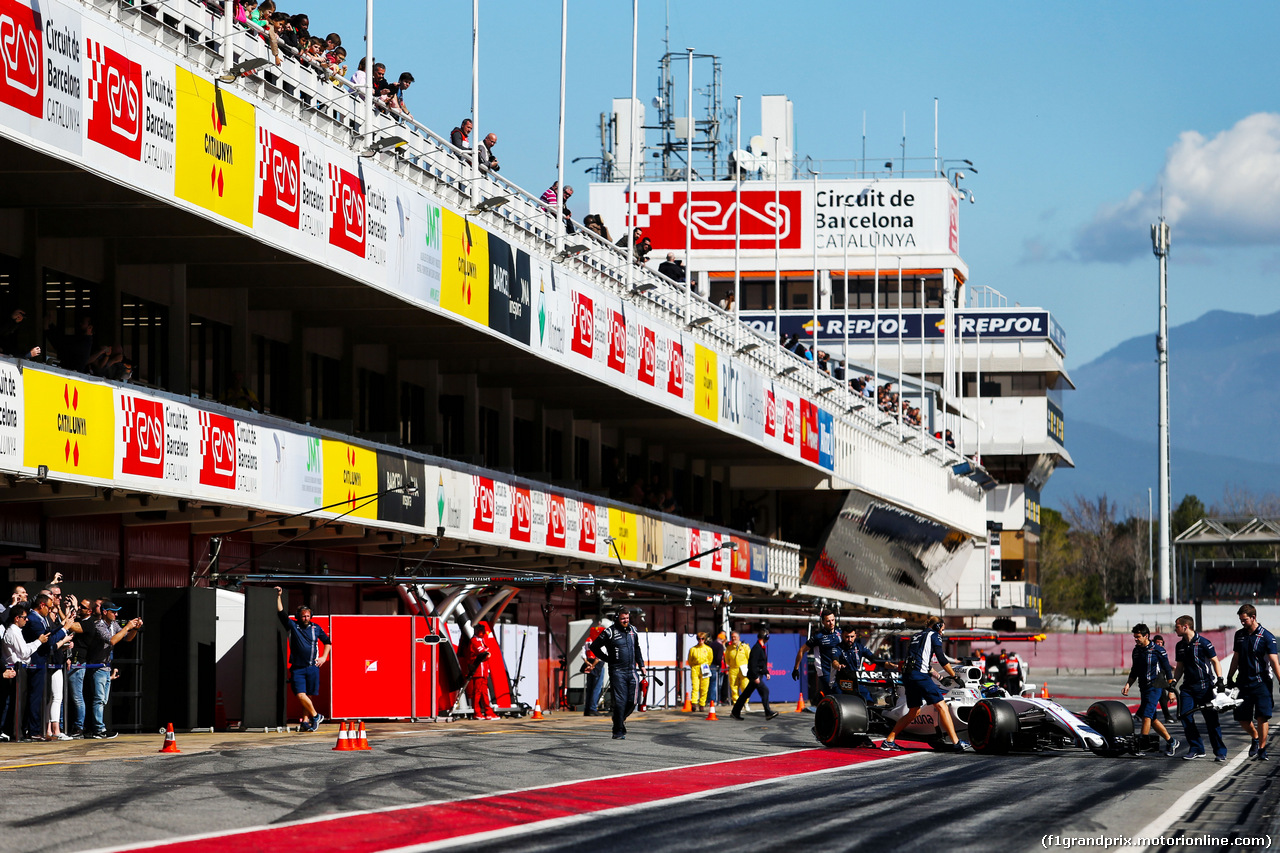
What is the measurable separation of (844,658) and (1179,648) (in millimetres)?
5524

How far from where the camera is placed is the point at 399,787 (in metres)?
14.4

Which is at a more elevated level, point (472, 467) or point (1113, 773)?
point (472, 467)

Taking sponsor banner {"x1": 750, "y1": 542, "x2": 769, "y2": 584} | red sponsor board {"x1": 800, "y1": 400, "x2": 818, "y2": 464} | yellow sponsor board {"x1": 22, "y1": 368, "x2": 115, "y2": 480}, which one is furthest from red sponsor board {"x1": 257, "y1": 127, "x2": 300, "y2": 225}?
red sponsor board {"x1": 800, "y1": 400, "x2": 818, "y2": 464}

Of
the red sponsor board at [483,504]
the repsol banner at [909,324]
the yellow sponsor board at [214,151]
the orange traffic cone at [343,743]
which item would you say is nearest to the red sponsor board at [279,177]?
the yellow sponsor board at [214,151]

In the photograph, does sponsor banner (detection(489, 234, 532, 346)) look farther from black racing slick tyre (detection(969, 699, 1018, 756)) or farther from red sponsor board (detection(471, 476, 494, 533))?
black racing slick tyre (detection(969, 699, 1018, 756))

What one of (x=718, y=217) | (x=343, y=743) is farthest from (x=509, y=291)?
(x=718, y=217)

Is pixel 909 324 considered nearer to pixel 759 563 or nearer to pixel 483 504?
pixel 759 563

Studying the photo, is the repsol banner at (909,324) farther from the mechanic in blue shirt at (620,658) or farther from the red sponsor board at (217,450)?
the mechanic in blue shirt at (620,658)

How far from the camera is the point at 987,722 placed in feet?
63.5

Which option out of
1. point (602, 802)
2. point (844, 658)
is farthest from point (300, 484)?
point (602, 802)

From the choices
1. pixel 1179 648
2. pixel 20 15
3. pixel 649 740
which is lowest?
pixel 649 740

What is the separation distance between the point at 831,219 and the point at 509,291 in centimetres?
5820

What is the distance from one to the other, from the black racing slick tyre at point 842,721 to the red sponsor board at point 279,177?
385 inches

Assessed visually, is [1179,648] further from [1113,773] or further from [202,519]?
[202,519]
